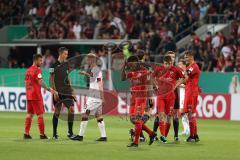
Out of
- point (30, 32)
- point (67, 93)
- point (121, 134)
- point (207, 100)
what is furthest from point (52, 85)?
point (30, 32)

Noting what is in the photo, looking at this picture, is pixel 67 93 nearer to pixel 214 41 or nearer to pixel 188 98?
pixel 188 98

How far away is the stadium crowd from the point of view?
1308 inches

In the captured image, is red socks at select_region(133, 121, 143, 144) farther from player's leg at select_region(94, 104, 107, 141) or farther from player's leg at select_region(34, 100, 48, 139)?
player's leg at select_region(34, 100, 48, 139)

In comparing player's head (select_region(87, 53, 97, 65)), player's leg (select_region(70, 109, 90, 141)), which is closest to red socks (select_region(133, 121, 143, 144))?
player's leg (select_region(70, 109, 90, 141))

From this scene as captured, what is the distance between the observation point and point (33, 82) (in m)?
19.6

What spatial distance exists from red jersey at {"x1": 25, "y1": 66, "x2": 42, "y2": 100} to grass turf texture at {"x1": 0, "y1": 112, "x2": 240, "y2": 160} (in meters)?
1.14

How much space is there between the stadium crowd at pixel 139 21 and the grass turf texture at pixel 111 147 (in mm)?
10182

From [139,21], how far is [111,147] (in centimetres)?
2098

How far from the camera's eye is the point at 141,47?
3512 centimetres

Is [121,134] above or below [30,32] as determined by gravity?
below

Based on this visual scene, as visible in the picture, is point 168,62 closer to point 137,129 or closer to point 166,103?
point 166,103

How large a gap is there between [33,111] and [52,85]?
115 cm

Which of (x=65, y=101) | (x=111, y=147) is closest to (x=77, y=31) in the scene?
(x=65, y=101)

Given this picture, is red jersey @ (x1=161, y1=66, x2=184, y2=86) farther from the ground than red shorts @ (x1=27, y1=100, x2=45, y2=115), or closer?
farther from the ground
